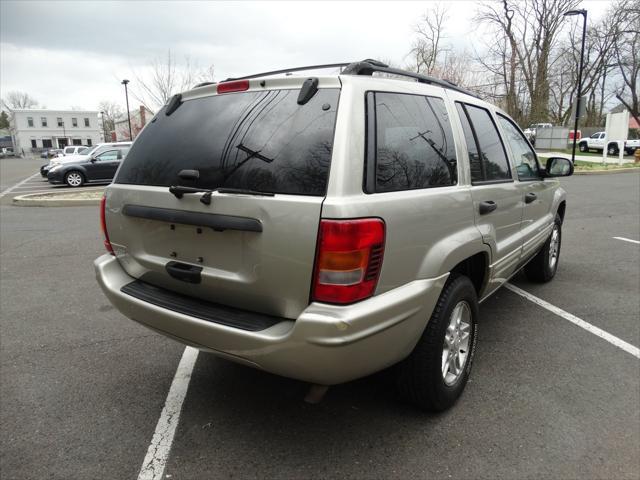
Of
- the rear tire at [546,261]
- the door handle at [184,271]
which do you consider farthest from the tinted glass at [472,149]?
the rear tire at [546,261]

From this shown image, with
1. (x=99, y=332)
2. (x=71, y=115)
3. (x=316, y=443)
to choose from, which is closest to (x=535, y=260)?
(x=316, y=443)

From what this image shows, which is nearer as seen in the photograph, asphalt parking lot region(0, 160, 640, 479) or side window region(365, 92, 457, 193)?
side window region(365, 92, 457, 193)

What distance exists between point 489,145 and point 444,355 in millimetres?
1551

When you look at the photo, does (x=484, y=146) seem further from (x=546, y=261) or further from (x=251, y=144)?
(x=546, y=261)

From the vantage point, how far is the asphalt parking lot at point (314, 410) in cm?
228

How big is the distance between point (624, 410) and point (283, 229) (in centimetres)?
235

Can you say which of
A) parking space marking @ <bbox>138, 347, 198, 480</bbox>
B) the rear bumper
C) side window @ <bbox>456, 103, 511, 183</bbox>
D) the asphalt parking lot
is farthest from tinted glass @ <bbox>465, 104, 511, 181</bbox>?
parking space marking @ <bbox>138, 347, 198, 480</bbox>

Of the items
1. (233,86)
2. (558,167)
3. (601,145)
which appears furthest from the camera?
(601,145)

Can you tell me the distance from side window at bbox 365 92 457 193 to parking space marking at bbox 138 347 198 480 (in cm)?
171

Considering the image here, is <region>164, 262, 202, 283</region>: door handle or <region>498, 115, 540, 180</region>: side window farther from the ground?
<region>498, 115, 540, 180</region>: side window

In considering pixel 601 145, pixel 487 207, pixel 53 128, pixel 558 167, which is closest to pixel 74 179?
pixel 558 167

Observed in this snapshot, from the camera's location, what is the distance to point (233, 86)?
8.11 ft

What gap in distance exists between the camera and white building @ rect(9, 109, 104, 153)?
287 ft

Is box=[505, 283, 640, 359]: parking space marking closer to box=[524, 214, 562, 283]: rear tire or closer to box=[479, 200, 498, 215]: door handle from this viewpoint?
box=[524, 214, 562, 283]: rear tire
